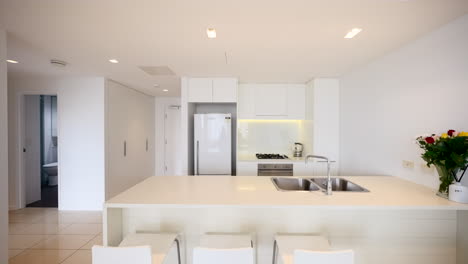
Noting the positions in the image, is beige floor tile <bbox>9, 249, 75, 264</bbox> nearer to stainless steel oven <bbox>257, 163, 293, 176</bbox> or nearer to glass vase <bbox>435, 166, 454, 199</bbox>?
stainless steel oven <bbox>257, 163, 293, 176</bbox>

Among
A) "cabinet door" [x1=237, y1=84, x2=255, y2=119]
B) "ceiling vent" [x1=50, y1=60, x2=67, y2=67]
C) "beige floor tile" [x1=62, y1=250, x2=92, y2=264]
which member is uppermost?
"ceiling vent" [x1=50, y1=60, x2=67, y2=67]

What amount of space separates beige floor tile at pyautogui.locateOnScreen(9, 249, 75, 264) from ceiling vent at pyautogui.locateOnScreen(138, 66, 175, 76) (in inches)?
94.4

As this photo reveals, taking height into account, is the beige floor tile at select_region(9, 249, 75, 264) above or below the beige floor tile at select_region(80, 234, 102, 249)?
below

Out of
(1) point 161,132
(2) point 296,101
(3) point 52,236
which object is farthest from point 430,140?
(1) point 161,132

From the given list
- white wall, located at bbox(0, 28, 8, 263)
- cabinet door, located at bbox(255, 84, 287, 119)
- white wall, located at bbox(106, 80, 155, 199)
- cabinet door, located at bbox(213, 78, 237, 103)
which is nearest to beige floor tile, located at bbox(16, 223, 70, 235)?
white wall, located at bbox(106, 80, 155, 199)

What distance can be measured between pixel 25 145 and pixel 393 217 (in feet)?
17.6

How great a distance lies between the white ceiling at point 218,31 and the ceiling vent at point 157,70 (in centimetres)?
14

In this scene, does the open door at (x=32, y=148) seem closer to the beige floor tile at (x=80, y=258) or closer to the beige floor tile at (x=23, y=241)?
the beige floor tile at (x=23, y=241)

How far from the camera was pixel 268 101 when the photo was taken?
3.83m

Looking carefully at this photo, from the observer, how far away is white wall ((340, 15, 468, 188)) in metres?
1.69

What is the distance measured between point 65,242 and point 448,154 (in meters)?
3.95

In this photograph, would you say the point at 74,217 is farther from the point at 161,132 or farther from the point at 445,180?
the point at 445,180

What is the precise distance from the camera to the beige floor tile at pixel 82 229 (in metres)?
2.89

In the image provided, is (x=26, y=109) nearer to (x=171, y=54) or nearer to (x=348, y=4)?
(x=171, y=54)
